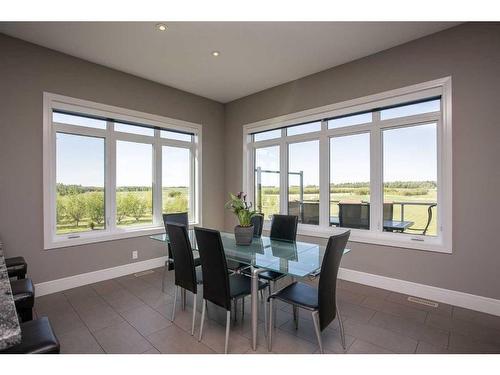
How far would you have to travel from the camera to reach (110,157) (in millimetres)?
3691

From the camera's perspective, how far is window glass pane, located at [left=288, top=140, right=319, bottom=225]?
3984mm

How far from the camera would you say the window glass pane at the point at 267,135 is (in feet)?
14.7

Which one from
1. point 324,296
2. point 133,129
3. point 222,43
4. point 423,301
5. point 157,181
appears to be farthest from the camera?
point 157,181

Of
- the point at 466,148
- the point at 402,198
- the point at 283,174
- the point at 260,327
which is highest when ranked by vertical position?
the point at 466,148

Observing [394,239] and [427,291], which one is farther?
[394,239]

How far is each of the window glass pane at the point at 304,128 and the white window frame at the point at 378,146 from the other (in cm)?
7

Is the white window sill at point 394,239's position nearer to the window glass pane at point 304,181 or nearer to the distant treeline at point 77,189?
the window glass pane at point 304,181

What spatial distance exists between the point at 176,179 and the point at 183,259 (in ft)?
8.08

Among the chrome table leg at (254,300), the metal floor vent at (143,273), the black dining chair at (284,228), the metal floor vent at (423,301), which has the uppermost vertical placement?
the black dining chair at (284,228)

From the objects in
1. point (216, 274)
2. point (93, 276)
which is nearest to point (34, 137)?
point (93, 276)

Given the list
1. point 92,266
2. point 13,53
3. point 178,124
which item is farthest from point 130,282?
point 13,53

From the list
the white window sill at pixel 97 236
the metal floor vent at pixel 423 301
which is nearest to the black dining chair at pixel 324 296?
the metal floor vent at pixel 423 301

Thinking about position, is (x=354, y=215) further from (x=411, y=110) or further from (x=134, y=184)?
(x=134, y=184)
